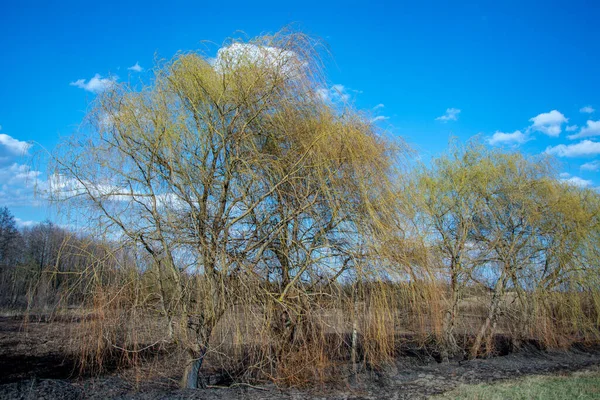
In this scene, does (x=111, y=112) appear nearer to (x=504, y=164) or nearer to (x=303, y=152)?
(x=303, y=152)

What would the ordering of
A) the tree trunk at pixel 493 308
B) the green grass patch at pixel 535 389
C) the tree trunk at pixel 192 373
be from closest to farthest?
the tree trunk at pixel 192 373 → the green grass patch at pixel 535 389 → the tree trunk at pixel 493 308

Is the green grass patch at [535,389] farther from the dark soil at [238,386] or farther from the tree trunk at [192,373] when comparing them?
the tree trunk at [192,373]

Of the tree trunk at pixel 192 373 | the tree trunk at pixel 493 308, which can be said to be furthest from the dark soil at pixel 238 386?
the tree trunk at pixel 493 308

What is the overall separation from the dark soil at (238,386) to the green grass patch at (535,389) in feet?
1.67

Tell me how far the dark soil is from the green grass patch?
1.67 ft

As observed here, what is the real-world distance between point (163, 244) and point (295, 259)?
1846mm

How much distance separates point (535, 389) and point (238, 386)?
460 centimetres

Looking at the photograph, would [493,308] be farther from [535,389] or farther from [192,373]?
[192,373]

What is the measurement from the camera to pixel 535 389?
6.69 m

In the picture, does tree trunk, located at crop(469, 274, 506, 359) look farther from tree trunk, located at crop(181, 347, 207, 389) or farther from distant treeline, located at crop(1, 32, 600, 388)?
tree trunk, located at crop(181, 347, 207, 389)

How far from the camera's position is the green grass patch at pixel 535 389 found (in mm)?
6164

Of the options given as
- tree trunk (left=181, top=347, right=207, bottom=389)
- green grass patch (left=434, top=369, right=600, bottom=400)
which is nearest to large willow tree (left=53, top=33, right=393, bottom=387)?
tree trunk (left=181, top=347, right=207, bottom=389)

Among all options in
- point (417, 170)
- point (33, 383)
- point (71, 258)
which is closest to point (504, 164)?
point (417, 170)

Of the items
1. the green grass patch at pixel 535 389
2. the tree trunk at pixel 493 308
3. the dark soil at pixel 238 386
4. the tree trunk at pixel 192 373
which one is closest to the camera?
the dark soil at pixel 238 386
